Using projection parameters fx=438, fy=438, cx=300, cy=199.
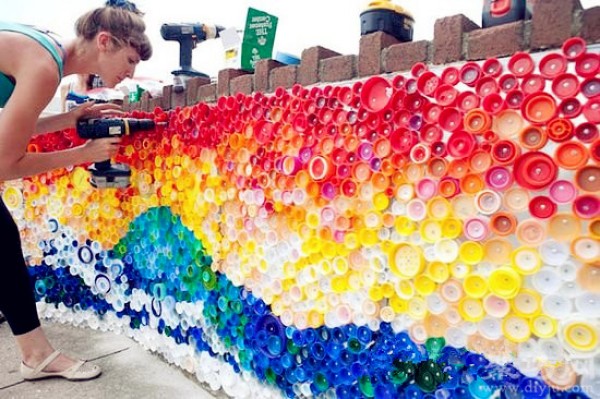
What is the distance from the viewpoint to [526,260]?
3.53ft

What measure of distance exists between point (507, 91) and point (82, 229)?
2.34 meters

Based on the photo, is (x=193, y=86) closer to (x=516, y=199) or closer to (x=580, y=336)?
(x=516, y=199)

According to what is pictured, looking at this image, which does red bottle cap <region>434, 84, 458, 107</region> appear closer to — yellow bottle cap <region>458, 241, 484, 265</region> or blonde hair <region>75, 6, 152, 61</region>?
yellow bottle cap <region>458, 241, 484, 265</region>

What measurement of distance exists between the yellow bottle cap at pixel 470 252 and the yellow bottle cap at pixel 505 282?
5 centimetres

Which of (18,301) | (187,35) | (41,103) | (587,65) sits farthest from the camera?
(187,35)

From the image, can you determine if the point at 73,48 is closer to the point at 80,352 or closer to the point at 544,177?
the point at 80,352

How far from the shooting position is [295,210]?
1.56 metres

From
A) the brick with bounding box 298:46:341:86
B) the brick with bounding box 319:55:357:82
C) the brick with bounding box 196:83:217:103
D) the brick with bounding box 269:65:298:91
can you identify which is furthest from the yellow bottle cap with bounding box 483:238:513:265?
the brick with bounding box 196:83:217:103

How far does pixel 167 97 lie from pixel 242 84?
2.00 feet

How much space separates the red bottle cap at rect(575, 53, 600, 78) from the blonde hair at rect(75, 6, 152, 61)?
5.16 feet

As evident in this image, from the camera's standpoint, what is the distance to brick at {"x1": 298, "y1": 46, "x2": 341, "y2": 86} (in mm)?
1591

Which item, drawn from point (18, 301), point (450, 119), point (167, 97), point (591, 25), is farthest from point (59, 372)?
point (591, 25)

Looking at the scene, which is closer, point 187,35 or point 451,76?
point 451,76

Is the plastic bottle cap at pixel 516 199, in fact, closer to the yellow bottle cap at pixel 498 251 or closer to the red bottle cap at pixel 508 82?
the yellow bottle cap at pixel 498 251
